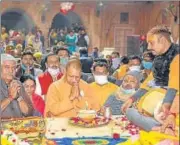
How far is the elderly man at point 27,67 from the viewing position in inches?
73.6

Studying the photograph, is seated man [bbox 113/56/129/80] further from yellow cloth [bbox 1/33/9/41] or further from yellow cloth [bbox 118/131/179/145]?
yellow cloth [bbox 1/33/9/41]

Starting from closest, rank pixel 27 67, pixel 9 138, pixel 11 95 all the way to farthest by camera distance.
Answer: pixel 9 138, pixel 11 95, pixel 27 67

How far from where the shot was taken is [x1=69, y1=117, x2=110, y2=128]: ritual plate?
5.93 feet

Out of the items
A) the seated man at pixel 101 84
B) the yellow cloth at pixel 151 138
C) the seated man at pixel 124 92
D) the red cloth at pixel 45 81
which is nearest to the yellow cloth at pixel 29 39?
the red cloth at pixel 45 81

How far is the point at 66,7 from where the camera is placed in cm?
174

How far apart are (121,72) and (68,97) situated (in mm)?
223

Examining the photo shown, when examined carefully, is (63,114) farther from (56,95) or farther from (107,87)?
(107,87)

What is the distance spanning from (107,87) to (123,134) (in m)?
0.21

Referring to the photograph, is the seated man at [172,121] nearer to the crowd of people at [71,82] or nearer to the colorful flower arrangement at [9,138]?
the crowd of people at [71,82]

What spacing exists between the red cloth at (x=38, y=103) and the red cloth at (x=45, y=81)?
37 mm

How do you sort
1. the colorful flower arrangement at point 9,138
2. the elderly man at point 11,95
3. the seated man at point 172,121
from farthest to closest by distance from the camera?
the elderly man at point 11,95 < the colorful flower arrangement at point 9,138 < the seated man at point 172,121

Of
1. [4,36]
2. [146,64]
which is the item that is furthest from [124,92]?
[4,36]

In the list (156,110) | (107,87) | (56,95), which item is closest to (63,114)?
(56,95)

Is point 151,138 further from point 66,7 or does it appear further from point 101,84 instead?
point 66,7
